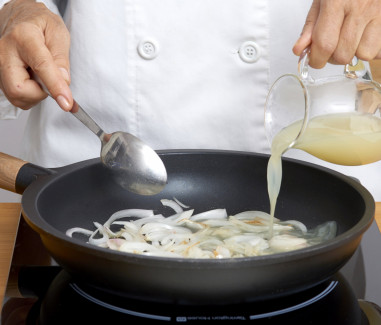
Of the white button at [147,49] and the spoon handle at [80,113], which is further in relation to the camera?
the white button at [147,49]

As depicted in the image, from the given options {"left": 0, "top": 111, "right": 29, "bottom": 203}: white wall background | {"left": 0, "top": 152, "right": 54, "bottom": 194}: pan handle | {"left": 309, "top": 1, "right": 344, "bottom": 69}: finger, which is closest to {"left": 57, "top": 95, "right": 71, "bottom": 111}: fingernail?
{"left": 0, "top": 152, "right": 54, "bottom": 194}: pan handle

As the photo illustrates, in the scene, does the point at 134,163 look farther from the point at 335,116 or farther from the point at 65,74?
the point at 335,116

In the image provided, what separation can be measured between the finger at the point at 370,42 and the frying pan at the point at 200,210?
0.64ft

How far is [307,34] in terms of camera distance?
3.25ft

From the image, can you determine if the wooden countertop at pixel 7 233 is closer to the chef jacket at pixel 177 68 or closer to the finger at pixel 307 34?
the chef jacket at pixel 177 68

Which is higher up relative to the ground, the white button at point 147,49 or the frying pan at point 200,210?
the white button at point 147,49

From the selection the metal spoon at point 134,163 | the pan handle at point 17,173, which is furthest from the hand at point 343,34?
the pan handle at point 17,173

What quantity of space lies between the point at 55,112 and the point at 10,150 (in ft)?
4.72

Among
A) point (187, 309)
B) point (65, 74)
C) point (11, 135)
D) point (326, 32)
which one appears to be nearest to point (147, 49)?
point (65, 74)

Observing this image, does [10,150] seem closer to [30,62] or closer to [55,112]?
[55,112]

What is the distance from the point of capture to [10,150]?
8.86 ft

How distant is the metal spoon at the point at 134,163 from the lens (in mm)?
1110

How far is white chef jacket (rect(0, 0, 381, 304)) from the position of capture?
127cm

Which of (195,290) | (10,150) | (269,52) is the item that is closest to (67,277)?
(195,290)
